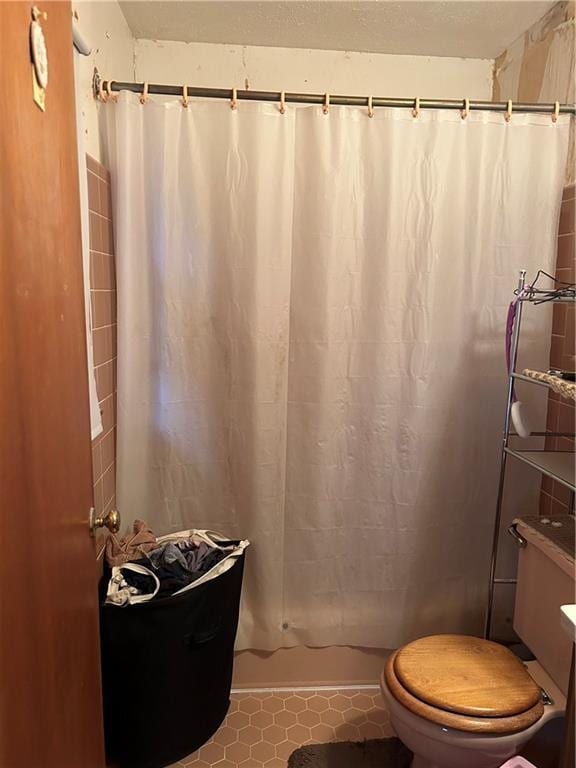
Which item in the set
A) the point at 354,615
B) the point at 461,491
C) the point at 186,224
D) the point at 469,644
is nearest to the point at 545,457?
→ the point at 461,491

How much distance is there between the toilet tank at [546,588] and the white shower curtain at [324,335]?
31 centimetres

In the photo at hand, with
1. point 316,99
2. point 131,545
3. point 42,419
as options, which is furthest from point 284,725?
point 316,99

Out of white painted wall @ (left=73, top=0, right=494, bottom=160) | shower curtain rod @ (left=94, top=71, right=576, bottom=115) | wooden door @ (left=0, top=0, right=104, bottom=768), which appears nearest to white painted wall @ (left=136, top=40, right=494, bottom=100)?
white painted wall @ (left=73, top=0, right=494, bottom=160)

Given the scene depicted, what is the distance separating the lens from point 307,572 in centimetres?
190

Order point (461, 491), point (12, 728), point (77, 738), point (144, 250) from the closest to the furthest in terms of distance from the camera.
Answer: point (12, 728) → point (77, 738) → point (144, 250) → point (461, 491)

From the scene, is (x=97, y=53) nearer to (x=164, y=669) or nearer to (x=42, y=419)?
(x=42, y=419)

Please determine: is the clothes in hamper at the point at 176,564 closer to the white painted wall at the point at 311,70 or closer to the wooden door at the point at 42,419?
the wooden door at the point at 42,419

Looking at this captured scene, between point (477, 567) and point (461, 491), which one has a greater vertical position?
point (461, 491)

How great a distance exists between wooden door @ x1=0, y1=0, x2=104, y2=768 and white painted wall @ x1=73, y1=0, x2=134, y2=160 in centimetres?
55

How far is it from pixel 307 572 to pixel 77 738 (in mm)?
1020

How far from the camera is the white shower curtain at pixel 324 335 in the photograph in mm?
1671

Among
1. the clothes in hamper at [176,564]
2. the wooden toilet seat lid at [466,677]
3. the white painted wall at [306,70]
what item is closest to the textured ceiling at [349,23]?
the white painted wall at [306,70]

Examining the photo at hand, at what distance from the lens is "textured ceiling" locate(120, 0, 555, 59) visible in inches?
68.2

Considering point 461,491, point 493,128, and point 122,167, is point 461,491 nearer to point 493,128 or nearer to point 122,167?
point 493,128
